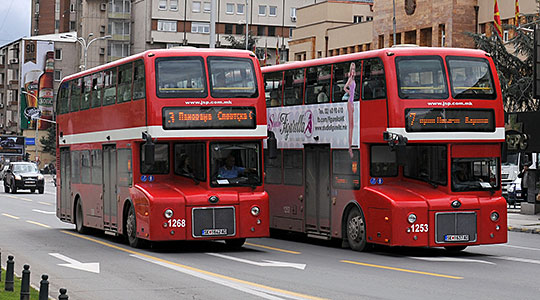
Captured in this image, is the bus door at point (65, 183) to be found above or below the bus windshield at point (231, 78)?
below

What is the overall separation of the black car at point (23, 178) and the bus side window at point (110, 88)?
37.5 m

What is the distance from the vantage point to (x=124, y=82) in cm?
2320

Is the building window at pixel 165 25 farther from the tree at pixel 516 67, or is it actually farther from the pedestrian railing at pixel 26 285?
the pedestrian railing at pixel 26 285

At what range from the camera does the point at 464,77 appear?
2091 centimetres

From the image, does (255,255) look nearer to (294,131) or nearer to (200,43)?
(294,131)

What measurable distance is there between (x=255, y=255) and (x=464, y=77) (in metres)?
5.25

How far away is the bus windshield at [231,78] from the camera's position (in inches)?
846

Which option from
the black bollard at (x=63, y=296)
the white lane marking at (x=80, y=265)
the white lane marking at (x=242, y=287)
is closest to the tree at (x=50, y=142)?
the white lane marking at (x=80, y=265)

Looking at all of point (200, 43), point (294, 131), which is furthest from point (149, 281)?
point (200, 43)

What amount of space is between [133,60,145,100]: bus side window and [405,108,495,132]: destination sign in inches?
208

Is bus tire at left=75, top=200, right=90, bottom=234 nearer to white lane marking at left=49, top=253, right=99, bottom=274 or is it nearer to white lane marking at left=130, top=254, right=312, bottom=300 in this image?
white lane marking at left=49, top=253, right=99, bottom=274

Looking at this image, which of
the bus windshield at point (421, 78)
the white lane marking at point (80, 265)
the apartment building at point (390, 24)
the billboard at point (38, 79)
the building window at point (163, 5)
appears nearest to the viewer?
the white lane marking at point (80, 265)

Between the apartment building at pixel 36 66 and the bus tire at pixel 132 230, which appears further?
the apartment building at pixel 36 66

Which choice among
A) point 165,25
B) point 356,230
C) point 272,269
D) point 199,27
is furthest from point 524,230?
point 199,27
